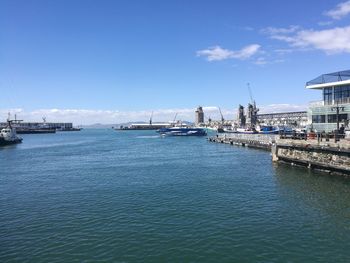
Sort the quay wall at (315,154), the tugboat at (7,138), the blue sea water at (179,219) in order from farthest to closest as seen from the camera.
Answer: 1. the tugboat at (7,138)
2. the quay wall at (315,154)
3. the blue sea water at (179,219)

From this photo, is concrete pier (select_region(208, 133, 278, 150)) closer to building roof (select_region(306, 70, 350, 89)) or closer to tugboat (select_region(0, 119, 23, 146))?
building roof (select_region(306, 70, 350, 89))

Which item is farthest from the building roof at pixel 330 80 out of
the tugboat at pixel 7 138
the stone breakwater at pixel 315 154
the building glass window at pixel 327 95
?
the tugboat at pixel 7 138

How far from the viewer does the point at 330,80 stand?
6216cm

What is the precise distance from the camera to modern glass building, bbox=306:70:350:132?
5788 cm

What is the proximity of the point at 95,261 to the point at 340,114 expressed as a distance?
175ft

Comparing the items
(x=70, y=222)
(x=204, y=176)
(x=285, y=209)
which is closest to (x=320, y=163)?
(x=204, y=176)

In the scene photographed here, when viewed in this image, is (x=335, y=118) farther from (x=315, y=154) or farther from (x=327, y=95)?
(x=315, y=154)

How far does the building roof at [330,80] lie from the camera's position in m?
59.8

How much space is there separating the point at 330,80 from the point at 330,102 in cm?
430

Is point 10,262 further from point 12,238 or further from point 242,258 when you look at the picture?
point 242,258

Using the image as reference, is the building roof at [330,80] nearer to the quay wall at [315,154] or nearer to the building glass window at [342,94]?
the building glass window at [342,94]

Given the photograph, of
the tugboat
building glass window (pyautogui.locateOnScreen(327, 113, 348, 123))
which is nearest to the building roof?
building glass window (pyautogui.locateOnScreen(327, 113, 348, 123))

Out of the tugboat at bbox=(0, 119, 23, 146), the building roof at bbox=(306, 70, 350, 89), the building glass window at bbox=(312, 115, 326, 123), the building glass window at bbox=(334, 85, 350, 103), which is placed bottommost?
the tugboat at bbox=(0, 119, 23, 146)

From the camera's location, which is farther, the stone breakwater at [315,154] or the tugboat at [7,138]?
the tugboat at [7,138]
